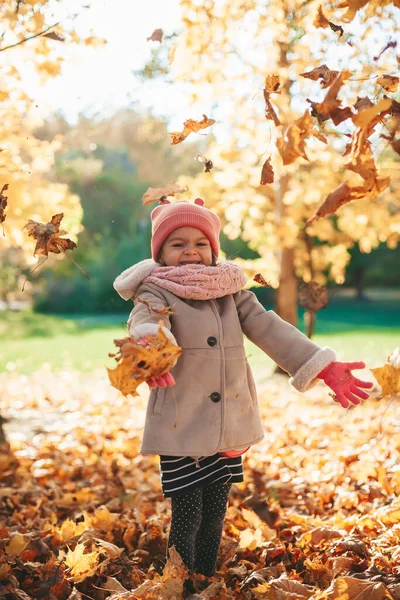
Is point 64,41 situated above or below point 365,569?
above

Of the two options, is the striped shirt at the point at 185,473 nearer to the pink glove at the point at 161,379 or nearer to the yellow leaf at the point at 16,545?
the pink glove at the point at 161,379

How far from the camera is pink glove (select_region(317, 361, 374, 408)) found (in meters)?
2.13

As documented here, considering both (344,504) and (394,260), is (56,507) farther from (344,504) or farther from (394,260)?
(394,260)

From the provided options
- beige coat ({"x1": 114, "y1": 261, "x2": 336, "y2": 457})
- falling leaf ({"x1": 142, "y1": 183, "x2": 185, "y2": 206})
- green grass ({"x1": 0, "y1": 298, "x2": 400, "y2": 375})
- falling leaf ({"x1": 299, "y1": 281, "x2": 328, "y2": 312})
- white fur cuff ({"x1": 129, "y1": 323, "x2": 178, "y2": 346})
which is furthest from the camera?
green grass ({"x1": 0, "y1": 298, "x2": 400, "y2": 375})

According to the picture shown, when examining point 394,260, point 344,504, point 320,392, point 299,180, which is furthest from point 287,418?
point 394,260

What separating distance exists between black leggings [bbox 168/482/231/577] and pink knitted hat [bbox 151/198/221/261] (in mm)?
948

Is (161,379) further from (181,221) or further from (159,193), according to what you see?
(159,193)

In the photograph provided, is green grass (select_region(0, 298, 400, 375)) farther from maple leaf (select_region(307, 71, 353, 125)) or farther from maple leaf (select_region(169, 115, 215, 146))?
maple leaf (select_region(307, 71, 353, 125))

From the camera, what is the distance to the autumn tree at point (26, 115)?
8.89 ft

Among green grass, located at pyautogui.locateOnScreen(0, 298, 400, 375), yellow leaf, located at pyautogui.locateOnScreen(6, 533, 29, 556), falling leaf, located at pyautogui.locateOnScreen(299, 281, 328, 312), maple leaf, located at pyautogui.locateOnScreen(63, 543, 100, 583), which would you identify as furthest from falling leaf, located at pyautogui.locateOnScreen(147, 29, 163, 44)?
green grass, located at pyautogui.locateOnScreen(0, 298, 400, 375)

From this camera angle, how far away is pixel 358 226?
7.70 m

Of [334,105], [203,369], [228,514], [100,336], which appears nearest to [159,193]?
[203,369]

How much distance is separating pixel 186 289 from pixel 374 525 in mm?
1518

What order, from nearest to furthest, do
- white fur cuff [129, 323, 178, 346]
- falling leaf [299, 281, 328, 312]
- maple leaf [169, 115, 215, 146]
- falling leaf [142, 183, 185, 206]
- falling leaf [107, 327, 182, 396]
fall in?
falling leaf [107, 327, 182, 396]
white fur cuff [129, 323, 178, 346]
maple leaf [169, 115, 215, 146]
falling leaf [142, 183, 185, 206]
falling leaf [299, 281, 328, 312]
